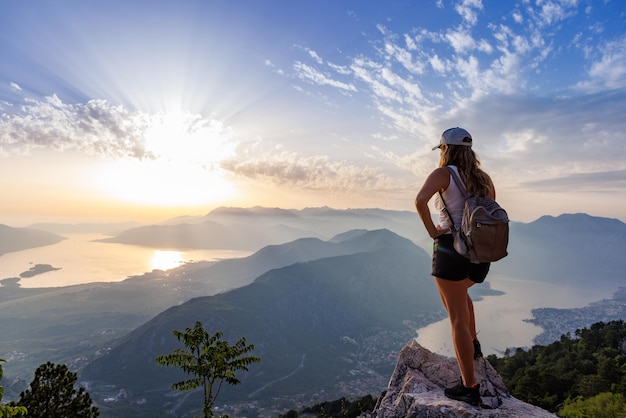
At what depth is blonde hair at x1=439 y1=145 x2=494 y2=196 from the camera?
4.66 meters

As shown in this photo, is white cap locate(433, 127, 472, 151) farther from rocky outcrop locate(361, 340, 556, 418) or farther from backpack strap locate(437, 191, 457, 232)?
rocky outcrop locate(361, 340, 556, 418)

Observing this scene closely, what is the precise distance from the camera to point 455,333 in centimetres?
499

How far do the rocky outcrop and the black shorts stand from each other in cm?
223

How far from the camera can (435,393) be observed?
6.21m

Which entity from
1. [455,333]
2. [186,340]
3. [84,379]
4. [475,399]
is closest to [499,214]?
[455,333]

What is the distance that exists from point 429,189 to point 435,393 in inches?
168

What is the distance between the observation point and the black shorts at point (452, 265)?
181 inches

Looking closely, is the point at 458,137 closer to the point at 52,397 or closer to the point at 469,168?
the point at 469,168

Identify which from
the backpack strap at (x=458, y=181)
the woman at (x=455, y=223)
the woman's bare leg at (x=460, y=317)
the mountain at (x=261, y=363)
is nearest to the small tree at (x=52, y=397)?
the woman's bare leg at (x=460, y=317)

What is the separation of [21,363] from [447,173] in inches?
8552

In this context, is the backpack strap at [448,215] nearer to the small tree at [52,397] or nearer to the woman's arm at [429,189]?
the woman's arm at [429,189]

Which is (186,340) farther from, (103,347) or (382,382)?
(103,347)

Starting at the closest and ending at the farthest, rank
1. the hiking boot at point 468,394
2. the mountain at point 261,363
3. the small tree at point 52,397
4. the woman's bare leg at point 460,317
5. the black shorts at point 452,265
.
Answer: the black shorts at point 452,265 < the woman's bare leg at point 460,317 < the hiking boot at point 468,394 < the small tree at point 52,397 < the mountain at point 261,363

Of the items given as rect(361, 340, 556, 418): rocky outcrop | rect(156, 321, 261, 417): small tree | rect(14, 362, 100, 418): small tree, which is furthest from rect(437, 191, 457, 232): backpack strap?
rect(14, 362, 100, 418): small tree
